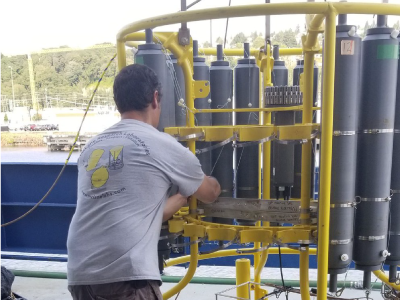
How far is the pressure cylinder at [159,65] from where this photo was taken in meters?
2.47

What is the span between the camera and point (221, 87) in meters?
3.28

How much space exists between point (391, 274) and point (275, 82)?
72.4 inches

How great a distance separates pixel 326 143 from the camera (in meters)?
1.90

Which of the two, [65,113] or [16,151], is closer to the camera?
[16,151]

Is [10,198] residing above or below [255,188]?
below

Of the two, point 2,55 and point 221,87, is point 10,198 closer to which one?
point 221,87

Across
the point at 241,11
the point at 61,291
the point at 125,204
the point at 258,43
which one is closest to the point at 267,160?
the point at 241,11

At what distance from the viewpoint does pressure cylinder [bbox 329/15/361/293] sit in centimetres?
196

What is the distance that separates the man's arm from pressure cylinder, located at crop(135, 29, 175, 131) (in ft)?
1.78

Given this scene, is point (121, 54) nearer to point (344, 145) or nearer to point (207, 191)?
point (207, 191)

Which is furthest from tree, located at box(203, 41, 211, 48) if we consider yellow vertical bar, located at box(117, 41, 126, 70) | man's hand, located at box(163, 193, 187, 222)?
man's hand, located at box(163, 193, 187, 222)

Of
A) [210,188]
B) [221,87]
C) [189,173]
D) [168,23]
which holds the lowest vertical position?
[210,188]

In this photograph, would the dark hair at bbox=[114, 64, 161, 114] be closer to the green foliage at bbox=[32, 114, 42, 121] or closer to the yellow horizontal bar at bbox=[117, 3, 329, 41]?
the yellow horizontal bar at bbox=[117, 3, 329, 41]

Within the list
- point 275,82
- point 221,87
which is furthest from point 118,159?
point 275,82
